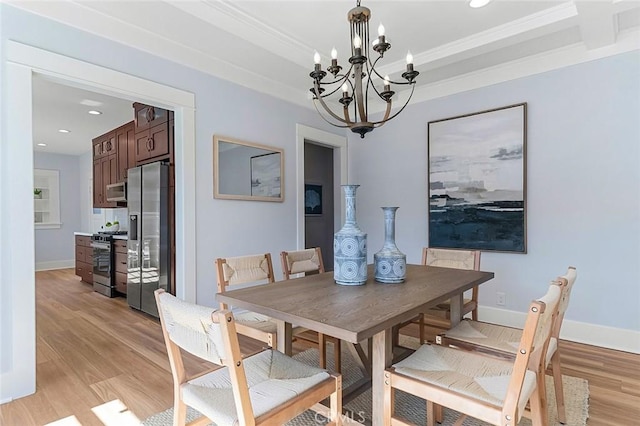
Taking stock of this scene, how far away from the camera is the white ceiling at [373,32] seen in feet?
7.57

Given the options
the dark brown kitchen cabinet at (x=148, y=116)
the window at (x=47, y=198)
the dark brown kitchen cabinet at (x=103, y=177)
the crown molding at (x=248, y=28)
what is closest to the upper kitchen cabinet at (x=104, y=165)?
the dark brown kitchen cabinet at (x=103, y=177)

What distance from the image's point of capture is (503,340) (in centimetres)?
173

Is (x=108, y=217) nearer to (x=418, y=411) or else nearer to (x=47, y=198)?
(x=47, y=198)

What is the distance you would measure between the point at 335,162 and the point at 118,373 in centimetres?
327

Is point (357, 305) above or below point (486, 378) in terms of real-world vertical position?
above

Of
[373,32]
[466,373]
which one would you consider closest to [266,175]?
[373,32]

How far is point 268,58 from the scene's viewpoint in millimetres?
3012

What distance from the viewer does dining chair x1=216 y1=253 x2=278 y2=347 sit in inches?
74.3

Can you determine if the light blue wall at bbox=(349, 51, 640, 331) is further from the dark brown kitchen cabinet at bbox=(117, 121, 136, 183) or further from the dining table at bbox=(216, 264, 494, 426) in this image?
the dark brown kitchen cabinet at bbox=(117, 121, 136, 183)

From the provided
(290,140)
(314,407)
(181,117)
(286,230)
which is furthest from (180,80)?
(314,407)

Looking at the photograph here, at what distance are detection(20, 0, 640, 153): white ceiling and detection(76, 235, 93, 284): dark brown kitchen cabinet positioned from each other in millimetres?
4075

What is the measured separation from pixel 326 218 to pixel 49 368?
13.4 ft

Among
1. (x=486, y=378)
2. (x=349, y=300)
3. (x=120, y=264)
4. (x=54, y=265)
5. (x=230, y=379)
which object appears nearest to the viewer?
(x=230, y=379)

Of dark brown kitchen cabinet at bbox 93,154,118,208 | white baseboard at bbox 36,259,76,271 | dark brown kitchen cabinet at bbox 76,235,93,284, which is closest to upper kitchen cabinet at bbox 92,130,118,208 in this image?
dark brown kitchen cabinet at bbox 93,154,118,208
